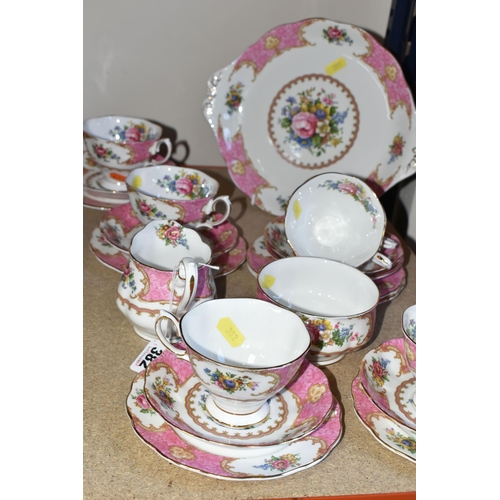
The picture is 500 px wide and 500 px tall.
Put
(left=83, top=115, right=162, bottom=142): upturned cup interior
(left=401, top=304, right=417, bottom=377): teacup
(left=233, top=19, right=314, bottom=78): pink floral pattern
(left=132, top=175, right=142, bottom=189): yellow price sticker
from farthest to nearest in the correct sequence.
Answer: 1. (left=83, top=115, right=162, bottom=142): upturned cup interior
2. (left=233, top=19, right=314, bottom=78): pink floral pattern
3. (left=132, top=175, right=142, bottom=189): yellow price sticker
4. (left=401, top=304, right=417, bottom=377): teacup

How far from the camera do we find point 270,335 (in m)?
0.84

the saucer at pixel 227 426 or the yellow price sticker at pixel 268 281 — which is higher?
the yellow price sticker at pixel 268 281

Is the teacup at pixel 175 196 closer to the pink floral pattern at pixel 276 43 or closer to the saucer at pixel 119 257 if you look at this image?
the saucer at pixel 119 257

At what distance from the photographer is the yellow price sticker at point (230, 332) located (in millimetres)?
837

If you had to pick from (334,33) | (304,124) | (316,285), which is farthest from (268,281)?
(334,33)

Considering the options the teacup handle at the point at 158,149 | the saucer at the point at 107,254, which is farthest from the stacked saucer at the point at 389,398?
the teacup handle at the point at 158,149

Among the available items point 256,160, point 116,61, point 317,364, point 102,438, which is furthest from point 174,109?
point 102,438

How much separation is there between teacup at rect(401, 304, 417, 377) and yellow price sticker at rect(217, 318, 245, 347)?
0.22 meters

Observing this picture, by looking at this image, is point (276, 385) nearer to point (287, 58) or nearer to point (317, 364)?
point (317, 364)

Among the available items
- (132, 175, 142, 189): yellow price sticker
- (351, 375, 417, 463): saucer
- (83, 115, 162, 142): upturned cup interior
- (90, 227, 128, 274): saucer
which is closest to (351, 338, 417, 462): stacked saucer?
(351, 375, 417, 463): saucer

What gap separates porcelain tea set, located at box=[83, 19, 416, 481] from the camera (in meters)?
0.75

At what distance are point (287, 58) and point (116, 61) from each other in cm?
44

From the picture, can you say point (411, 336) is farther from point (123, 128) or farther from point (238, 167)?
point (123, 128)

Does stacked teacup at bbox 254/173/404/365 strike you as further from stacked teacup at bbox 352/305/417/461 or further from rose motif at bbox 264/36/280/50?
rose motif at bbox 264/36/280/50
